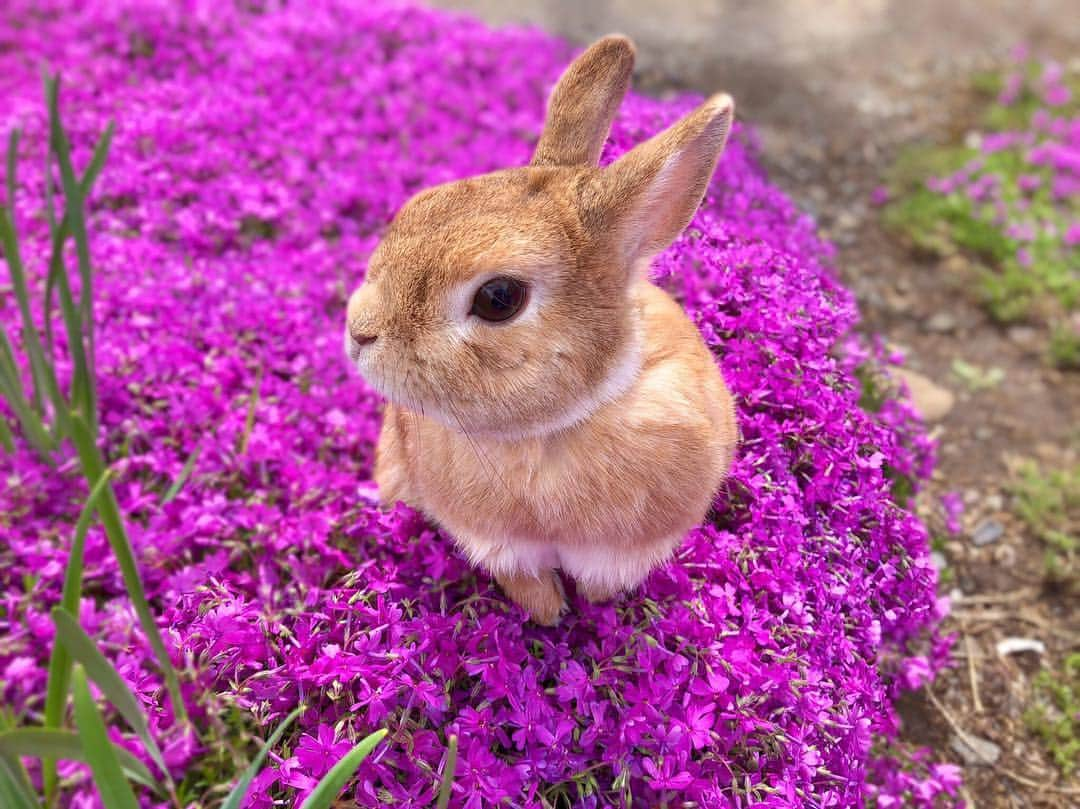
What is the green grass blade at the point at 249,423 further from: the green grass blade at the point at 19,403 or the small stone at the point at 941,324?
the small stone at the point at 941,324

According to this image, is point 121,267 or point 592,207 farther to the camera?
point 121,267

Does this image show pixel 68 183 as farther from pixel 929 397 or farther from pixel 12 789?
pixel 929 397

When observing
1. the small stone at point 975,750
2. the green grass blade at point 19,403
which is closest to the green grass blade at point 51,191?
the green grass blade at point 19,403

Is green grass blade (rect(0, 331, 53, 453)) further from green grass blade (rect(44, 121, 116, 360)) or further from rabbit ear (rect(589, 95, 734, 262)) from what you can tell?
rabbit ear (rect(589, 95, 734, 262))

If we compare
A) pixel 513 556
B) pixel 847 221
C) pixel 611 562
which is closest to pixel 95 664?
pixel 513 556

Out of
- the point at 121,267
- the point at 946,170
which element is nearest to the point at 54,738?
the point at 121,267

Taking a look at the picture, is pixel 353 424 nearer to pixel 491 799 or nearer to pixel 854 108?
pixel 491 799
